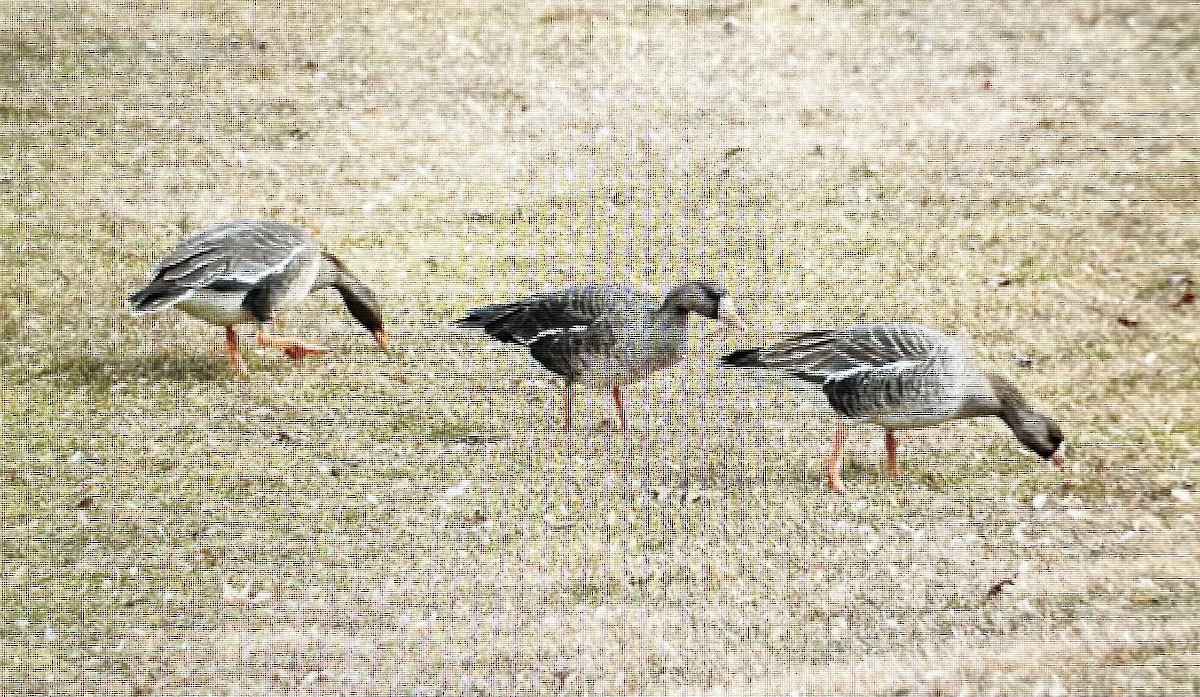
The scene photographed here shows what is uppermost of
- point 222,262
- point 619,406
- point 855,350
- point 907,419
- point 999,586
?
point 222,262

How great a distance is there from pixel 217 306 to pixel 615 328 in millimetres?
2169

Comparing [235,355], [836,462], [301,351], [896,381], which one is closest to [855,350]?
[896,381]

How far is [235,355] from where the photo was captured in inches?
300

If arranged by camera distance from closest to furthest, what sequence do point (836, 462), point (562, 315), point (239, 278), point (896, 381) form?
point (896, 381)
point (836, 462)
point (562, 315)
point (239, 278)

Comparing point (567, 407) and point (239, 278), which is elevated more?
point (239, 278)

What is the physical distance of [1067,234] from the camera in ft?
28.8

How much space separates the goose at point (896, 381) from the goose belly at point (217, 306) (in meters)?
2.57

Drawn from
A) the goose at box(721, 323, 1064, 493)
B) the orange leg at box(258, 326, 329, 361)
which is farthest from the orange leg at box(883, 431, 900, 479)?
the orange leg at box(258, 326, 329, 361)

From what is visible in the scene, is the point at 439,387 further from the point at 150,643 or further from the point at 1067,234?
the point at 1067,234

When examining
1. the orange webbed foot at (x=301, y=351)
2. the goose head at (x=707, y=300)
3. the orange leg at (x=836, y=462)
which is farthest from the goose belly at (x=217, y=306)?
the orange leg at (x=836, y=462)

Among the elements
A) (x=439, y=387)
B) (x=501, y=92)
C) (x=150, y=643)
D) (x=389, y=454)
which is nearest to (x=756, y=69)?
(x=501, y=92)

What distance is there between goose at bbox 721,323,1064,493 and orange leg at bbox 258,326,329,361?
2.44 meters

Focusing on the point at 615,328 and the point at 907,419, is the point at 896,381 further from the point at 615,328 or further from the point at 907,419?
the point at 615,328

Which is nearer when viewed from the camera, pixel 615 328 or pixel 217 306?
pixel 615 328
